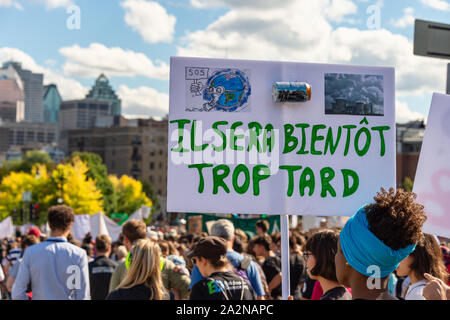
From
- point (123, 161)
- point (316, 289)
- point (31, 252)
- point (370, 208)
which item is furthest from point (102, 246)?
point (123, 161)

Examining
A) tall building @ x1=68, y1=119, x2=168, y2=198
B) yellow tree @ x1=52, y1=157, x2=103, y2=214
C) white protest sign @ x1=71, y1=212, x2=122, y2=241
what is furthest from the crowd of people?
tall building @ x1=68, y1=119, x2=168, y2=198

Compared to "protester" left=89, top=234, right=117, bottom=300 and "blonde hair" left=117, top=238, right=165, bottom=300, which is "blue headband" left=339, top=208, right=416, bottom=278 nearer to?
"blonde hair" left=117, top=238, right=165, bottom=300

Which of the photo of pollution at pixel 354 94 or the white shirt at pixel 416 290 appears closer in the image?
the white shirt at pixel 416 290

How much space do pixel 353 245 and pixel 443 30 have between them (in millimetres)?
3047

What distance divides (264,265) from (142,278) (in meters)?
3.76

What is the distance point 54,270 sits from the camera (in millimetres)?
5656

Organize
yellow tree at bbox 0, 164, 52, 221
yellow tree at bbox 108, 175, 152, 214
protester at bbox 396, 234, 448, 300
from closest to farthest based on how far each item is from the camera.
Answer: protester at bbox 396, 234, 448, 300 → yellow tree at bbox 0, 164, 52, 221 → yellow tree at bbox 108, 175, 152, 214

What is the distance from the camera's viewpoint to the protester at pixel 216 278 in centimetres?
401

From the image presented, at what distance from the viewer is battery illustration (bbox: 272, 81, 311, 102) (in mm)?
4090

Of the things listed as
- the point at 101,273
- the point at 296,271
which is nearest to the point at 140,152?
the point at 296,271

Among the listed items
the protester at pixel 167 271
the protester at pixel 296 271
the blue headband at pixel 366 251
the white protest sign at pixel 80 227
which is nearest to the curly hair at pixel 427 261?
the blue headband at pixel 366 251

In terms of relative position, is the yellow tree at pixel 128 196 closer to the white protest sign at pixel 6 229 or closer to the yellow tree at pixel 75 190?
the yellow tree at pixel 75 190

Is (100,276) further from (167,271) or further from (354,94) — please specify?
(354,94)

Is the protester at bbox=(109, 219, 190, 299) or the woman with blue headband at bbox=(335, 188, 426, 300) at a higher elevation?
the woman with blue headband at bbox=(335, 188, 426, 300)
